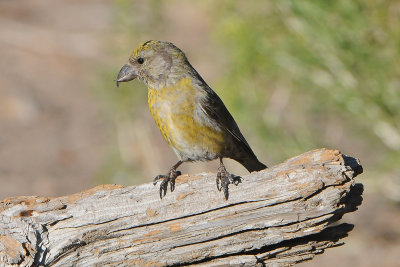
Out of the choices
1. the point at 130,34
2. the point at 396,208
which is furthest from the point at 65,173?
the point at 396,208

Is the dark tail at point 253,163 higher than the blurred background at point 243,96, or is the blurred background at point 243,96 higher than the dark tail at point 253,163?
the blurred background at point 243,96

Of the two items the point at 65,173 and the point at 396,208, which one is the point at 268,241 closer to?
the point at 396,208

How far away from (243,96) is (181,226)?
3.36 m

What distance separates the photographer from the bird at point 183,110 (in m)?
5.81

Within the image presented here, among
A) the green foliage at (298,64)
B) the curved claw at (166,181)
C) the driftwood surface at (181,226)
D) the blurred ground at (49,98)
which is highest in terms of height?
the blurred ground at (49,98)

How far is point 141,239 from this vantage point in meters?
4.89

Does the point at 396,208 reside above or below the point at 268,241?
above

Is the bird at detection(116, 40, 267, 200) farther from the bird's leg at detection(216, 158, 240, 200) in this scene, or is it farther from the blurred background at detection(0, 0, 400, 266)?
the blurred background at detection(0, 0, 400, 266)

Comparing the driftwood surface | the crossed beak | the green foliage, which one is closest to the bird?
the crossed beak

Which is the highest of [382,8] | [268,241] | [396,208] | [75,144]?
[75,144]

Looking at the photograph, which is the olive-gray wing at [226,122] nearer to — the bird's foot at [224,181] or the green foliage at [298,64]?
the bird's foot at [224,181]

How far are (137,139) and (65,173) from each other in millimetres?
1619

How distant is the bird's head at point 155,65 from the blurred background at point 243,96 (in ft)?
4.80

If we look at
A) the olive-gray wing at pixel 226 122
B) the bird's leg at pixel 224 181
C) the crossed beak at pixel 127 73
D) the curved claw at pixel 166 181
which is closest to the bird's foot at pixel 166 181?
the curved claw at pixel 166 181
